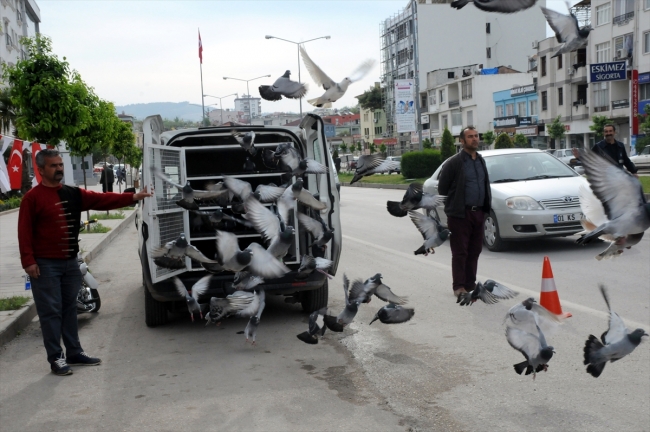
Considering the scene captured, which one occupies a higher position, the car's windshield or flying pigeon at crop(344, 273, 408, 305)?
the car's windshield

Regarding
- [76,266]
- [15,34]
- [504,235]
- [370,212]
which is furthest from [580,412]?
[15,34]

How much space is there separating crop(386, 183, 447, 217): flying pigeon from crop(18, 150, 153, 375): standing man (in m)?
3.94

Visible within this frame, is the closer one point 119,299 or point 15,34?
point 119,299

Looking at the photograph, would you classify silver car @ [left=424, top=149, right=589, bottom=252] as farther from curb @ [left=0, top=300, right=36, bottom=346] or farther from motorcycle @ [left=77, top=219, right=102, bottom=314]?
motorcycle @ [left=77, top=219, right=102, bottom=314]

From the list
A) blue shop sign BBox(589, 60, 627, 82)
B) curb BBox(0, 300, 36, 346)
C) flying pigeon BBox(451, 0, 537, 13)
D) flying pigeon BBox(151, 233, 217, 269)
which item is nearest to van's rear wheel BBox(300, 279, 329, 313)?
curb BBox(0, 300, 36, 346)

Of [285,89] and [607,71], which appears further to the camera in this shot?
[285,89]

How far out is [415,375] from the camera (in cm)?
586

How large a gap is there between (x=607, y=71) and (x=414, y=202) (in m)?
0.67

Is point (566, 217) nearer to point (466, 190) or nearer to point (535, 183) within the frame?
point (535, 183)

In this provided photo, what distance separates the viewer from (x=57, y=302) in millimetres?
6312

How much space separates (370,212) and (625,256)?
Answer: 11203mm

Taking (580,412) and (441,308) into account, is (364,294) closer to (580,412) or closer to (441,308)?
(580,412)

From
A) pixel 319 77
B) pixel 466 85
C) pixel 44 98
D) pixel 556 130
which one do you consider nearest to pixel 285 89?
pixel 319 77

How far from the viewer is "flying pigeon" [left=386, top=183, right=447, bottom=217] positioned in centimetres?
217
